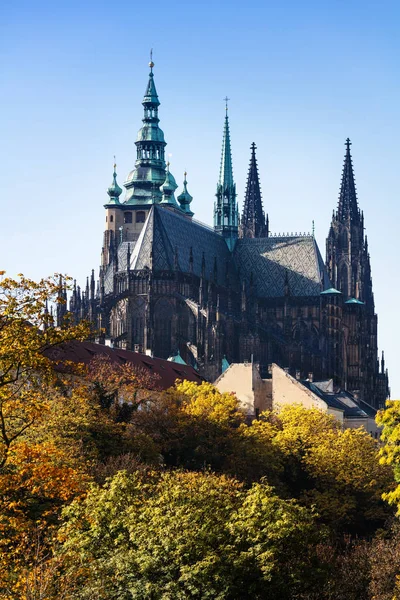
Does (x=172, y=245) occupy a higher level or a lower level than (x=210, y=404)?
higher

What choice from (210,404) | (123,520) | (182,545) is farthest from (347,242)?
(182,545)

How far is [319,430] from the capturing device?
9412 centimetres

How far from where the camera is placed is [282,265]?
169m

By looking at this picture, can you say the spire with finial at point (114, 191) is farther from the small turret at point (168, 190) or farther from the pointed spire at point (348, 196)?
the pointed spire at point (348, 196)

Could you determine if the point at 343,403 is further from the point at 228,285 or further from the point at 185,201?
the point at 185,201

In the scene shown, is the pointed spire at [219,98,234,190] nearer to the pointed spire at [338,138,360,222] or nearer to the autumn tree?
the pointed spire at [338,138,360,222]

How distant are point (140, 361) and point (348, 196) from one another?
67.7 metres

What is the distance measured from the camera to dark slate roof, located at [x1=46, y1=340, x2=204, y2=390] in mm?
103150

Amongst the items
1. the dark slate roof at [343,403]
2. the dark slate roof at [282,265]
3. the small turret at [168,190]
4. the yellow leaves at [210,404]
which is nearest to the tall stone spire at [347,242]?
the dark slate roof at [282,265]

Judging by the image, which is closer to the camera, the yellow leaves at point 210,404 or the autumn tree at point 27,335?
the autumn tree at point 27,335

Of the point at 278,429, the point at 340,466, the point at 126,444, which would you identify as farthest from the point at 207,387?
the point at 126,444

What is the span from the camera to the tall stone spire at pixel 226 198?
185 meters

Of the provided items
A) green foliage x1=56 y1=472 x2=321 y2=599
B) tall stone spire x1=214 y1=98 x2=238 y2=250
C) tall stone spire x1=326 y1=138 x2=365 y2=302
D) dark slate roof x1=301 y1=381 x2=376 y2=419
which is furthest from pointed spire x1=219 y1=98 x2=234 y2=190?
green foliage x1=56 y1=472 x2=321 y2=599

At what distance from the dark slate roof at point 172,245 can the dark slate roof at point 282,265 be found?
466 centimetres
